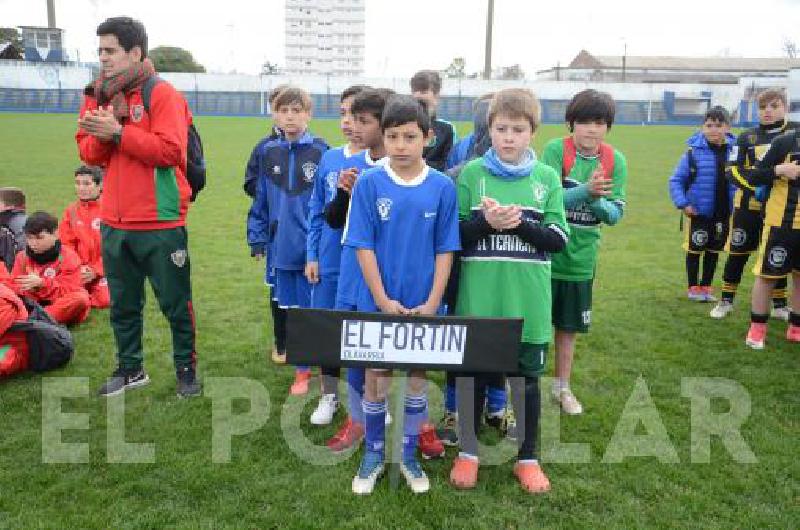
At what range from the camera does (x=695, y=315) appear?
6406 millimetres

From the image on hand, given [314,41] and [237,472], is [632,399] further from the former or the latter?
[314,41]

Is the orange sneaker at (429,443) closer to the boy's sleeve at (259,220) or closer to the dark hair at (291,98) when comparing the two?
the boy's sleeve at (259,220)

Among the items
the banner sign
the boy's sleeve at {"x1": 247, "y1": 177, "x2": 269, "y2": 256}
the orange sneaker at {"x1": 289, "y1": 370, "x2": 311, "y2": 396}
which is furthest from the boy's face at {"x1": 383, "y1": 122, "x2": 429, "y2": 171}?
the orange sneaker at {"x1": 289, "y1": 370, "x2": 311, "y2": 396}

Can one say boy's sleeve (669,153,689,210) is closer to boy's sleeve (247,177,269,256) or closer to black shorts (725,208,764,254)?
black shorts (725,208,764,254)

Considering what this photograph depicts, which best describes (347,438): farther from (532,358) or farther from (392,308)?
(532,358)

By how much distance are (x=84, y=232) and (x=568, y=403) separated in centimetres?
483

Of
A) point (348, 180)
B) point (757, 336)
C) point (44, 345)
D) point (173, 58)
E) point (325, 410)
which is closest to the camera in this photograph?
point (348, 180)

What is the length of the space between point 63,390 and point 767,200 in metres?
5.45

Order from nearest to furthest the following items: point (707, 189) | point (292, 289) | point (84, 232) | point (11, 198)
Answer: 1. point (292, 289)
2. point (11, 198)
3. point (84, 232)
4. point (707, 189)

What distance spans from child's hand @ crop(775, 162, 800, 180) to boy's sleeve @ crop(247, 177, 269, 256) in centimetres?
383

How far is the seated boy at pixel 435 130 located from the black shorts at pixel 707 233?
132 inches

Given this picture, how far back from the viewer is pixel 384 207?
303 centimetres

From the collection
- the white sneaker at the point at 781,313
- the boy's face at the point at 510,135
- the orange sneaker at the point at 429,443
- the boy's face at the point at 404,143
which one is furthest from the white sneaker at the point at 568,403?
the white sneaker at the point at 781,313

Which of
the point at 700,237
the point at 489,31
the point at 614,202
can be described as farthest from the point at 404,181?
the point at 489,31
